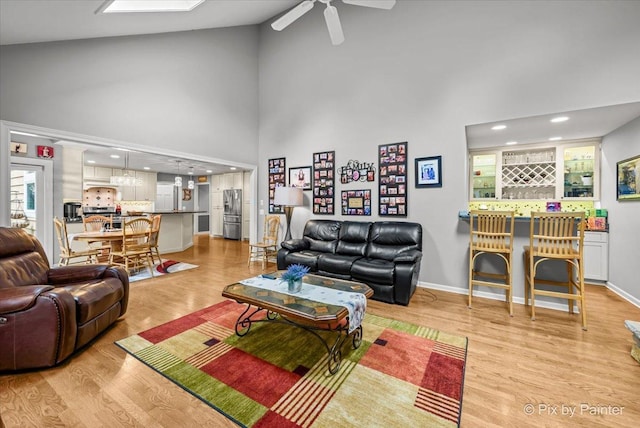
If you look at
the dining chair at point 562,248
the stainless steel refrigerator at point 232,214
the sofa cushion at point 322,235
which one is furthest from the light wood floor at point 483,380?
the stainless steel refrigerator at point 232,214

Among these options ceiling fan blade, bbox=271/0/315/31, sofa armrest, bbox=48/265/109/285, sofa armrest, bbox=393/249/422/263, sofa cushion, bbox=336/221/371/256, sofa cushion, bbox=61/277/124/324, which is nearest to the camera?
sofa cushion, bbox=61/277/124/324

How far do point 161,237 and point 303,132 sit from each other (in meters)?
4.22

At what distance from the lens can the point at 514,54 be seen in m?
3.29

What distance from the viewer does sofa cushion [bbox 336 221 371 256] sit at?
4117mm

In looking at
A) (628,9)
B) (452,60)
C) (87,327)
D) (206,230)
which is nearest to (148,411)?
(87,327)

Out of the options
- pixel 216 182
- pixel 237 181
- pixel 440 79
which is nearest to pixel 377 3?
pixel 440 79

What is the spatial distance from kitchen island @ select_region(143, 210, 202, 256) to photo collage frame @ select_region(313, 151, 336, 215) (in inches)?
147

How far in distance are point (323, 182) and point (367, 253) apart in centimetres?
162

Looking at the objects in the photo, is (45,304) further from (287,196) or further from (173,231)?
(173,231)

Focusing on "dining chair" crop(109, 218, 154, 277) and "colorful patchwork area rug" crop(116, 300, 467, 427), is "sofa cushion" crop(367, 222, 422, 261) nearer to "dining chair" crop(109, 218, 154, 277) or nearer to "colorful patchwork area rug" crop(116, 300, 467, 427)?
"colorful patchwork area rug" crop(116, 300, 467, 427)

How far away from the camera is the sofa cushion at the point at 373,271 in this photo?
327cm

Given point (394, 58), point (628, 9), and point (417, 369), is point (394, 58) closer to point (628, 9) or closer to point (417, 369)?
point (628, 9)

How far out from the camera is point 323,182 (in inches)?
193

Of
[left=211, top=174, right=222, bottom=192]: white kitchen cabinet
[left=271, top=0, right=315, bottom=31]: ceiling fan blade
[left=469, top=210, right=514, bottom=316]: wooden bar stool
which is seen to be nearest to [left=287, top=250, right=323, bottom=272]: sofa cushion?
[left=469, top=210, right=514, bottom=316]: wooden bar stool
